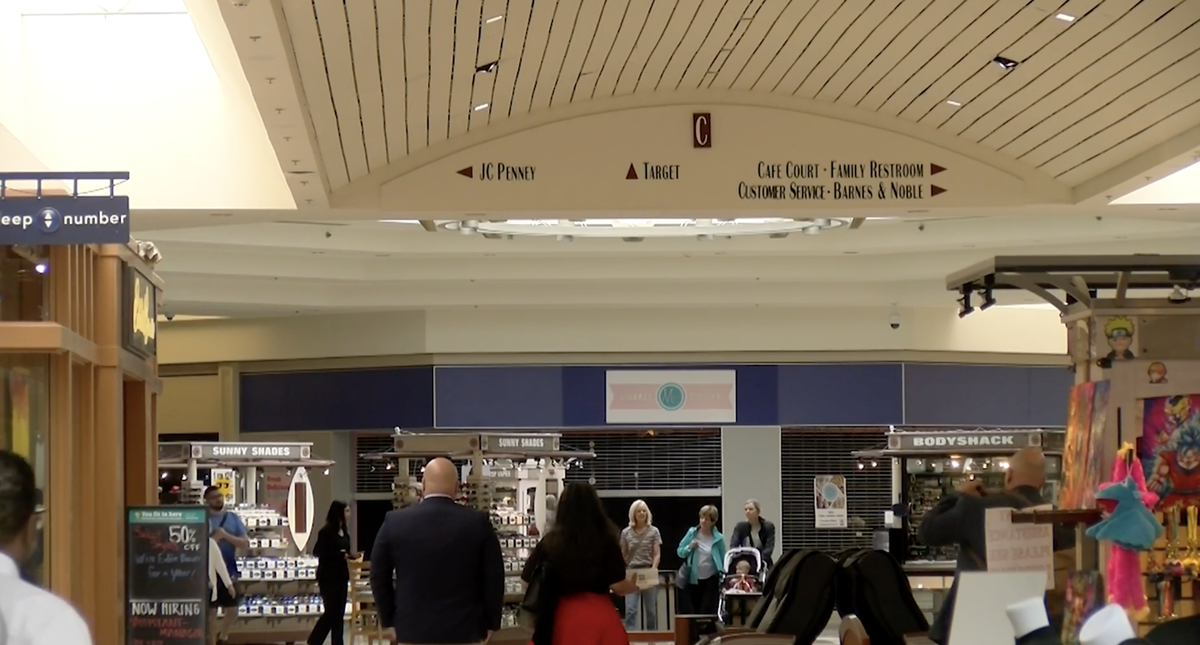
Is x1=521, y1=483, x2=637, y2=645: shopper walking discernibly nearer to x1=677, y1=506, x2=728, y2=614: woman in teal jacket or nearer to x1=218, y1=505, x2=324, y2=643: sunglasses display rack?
x1=677, y1=506, x2=728, y2=614: woman in teal jacket

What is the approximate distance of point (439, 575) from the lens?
722 centimetres

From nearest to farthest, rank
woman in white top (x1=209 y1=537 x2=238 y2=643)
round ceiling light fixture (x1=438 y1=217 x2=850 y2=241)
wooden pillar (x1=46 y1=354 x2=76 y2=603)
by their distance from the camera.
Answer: wooden pillar (x1=46 y1=354 x2=76 y2=603), woman in white top (x1=209 y1=537 x2=238 y2=643), round ceiling light fixture (x1=438 y1=217 x2=850 y2=241)

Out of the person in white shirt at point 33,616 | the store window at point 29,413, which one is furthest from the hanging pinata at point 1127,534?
the person in white shirt at point 33,616

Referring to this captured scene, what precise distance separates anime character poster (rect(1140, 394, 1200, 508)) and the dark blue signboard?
14.0 feet

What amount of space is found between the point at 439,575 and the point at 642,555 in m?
7.63

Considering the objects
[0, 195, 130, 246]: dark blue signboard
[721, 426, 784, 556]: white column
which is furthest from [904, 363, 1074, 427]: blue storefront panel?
[0, 195, 130, 246]: dark blue signboard

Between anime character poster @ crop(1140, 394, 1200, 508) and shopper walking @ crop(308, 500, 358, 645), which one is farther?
shopper walking @ crop(308, 500, 358, 645)

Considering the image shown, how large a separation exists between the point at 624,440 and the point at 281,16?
1418 cm

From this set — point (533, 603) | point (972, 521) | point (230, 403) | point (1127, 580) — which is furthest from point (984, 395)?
point (1127, 580)

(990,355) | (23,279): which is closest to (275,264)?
(990,355)

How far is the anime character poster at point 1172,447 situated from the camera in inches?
261

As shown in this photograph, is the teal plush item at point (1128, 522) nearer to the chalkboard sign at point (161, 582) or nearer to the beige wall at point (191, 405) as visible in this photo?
the chalkboard sign at point (161, 582)

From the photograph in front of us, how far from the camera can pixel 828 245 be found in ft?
55.4

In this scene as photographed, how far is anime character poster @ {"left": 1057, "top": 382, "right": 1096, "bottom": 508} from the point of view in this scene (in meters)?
6.92
